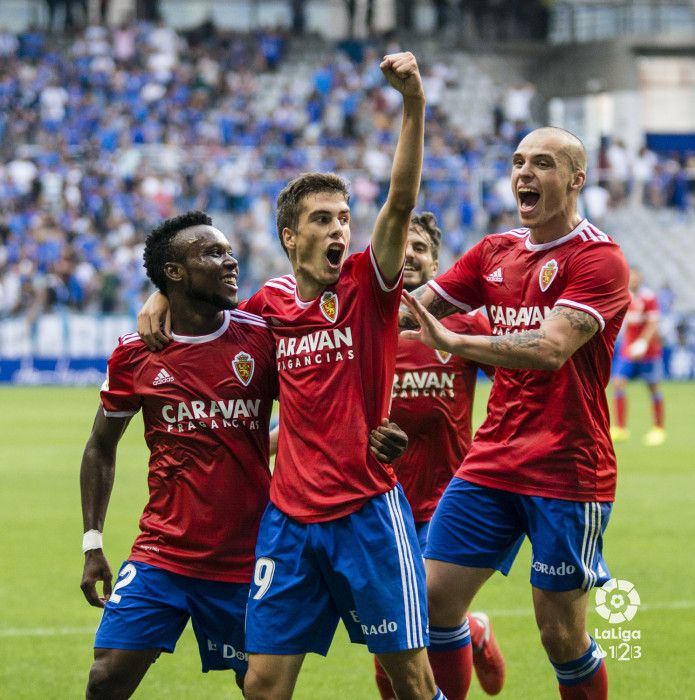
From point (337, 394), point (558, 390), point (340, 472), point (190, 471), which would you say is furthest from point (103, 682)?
point (558, 390)

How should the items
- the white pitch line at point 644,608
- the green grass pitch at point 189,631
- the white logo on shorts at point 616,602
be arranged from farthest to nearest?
the white pitch line at point 644,608 → the white logo on shorts at point 616,602 → the green grass pitch at point 189,631

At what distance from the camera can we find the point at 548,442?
18.3ft

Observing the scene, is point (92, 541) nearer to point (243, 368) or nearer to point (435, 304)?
point (243, 368)

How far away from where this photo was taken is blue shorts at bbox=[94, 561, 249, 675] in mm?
5070

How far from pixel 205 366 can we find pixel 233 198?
81.0 ft

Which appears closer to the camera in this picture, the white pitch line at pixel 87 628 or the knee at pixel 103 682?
the knee at pixel 103 682

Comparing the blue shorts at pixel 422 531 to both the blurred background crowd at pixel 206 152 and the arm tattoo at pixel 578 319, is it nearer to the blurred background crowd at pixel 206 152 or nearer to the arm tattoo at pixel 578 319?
the arm tattoo at pixel 578 319

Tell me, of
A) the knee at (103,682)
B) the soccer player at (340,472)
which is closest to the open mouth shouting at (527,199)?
the soccer player at (340,472)

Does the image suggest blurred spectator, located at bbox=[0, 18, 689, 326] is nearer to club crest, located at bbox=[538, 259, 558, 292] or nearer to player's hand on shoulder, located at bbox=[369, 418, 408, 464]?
club crest, located at bbox=[538, 259, 558, 292]

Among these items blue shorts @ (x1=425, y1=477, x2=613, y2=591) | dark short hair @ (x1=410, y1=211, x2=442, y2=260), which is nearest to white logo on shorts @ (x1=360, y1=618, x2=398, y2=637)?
blue shorts @ (x1=425, y1=477, x2=613, y2=591)

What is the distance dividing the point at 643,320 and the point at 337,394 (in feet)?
48.0

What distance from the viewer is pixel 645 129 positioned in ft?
135

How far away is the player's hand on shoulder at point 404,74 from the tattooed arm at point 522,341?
783 millimetres

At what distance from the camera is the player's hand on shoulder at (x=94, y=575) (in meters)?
5.29
